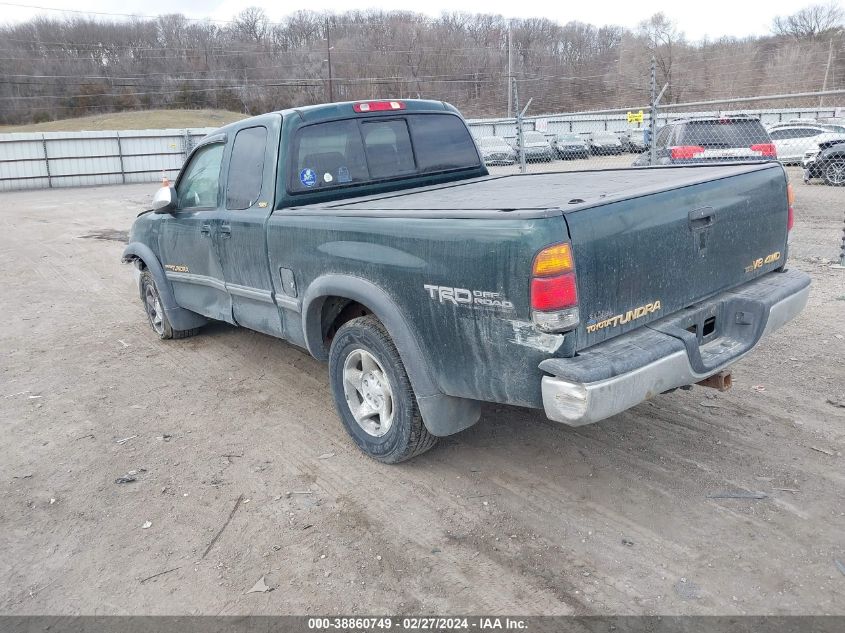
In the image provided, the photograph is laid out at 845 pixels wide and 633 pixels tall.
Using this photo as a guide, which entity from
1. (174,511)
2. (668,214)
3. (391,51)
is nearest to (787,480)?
(668,214)

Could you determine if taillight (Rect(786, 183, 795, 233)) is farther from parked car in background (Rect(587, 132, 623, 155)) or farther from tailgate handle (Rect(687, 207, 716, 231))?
parked car in background (Rect(587, 132, 623, 155))

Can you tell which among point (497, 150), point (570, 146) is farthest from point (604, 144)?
point (497, 150)

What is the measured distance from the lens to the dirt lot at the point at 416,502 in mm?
2834

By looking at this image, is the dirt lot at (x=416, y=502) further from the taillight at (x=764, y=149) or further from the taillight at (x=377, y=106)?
the taillight at (x=764, y=149)

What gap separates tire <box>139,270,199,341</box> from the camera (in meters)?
6.46

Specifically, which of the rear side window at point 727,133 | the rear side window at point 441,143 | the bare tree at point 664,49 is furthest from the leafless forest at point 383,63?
the rear side window at point 441,143

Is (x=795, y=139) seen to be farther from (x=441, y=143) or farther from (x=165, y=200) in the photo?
(x=165, y=200)

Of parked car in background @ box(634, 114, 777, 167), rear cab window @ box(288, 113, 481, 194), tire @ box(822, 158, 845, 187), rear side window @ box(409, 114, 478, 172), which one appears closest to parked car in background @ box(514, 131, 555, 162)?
tire @ box(822, 158, 845, 187)

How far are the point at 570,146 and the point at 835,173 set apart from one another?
1419cm

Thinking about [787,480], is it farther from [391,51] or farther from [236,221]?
[391,51]

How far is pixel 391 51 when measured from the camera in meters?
52.5

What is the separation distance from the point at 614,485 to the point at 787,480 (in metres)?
0.87

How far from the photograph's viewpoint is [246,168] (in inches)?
185

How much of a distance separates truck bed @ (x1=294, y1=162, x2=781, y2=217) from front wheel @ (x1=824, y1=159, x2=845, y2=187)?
550 inches
